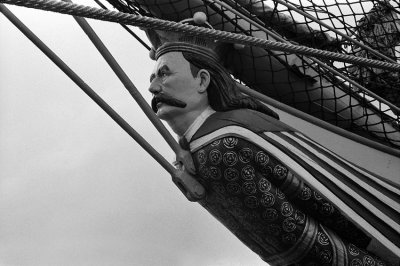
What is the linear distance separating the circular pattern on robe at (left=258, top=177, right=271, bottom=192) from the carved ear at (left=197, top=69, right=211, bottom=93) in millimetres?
315

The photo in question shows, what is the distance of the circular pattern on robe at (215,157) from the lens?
87.5 inches

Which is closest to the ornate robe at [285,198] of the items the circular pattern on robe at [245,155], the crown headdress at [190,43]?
the circular pattern on robe at [245,155]

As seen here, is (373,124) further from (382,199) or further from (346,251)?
(346,251)

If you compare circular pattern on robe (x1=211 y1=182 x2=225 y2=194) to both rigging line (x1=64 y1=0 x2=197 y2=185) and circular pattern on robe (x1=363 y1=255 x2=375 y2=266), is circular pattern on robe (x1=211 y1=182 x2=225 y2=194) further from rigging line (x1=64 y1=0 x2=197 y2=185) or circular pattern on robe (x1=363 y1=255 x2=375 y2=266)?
circular pattern on robe (x1=363 y1=255 x2=375 y2=266)

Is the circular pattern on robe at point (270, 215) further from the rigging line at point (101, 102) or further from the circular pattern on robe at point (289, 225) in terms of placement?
the rigging line at point (101, 102)

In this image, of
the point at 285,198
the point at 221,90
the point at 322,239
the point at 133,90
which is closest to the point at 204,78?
the point at 221,90

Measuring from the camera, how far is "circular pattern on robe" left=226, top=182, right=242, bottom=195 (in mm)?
2199

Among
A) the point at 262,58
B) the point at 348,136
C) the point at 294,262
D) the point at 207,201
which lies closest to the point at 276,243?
the point at 294,262

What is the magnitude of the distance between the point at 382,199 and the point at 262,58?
647 millimetres

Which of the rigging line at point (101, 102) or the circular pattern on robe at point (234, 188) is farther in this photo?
the rigging line at point (101, 102)

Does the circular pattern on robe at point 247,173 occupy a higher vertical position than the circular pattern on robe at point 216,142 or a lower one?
lower

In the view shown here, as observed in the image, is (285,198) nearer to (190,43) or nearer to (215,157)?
(215,157)

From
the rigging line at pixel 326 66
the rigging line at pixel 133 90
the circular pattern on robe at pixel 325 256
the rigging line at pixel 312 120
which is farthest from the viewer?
the rigging line at pixel 312 120

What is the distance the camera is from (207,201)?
232 cm
